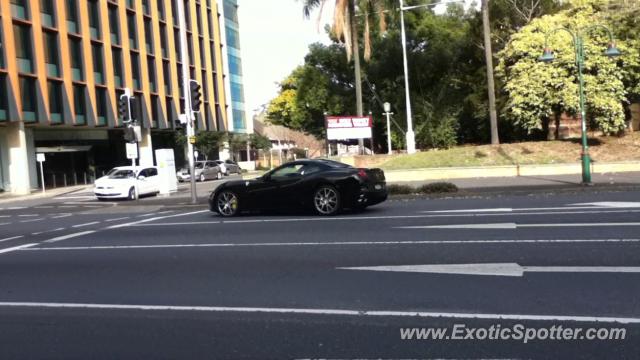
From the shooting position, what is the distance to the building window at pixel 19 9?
38.1 metres

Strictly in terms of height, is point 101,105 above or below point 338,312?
above

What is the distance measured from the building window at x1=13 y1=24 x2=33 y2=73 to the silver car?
1232cm

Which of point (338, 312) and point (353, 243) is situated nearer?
point (338, 312)

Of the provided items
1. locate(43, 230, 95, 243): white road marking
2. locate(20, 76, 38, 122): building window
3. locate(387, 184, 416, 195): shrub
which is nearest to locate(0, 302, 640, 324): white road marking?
locate(43, 230, 95, 243): white road marking

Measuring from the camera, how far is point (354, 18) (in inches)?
1222

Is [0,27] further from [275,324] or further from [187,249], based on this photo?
[275,324]

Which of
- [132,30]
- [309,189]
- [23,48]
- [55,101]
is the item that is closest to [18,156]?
[55,101]

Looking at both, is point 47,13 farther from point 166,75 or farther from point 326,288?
point 326,288

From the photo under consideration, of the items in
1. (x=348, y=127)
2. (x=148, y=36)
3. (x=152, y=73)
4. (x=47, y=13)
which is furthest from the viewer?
(x=148, y=36)

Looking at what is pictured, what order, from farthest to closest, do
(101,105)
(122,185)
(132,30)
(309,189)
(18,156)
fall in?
(132,30)
(101,105)
(18,156)
(122,185)
(309,189)

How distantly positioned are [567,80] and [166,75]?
3702 centimetres

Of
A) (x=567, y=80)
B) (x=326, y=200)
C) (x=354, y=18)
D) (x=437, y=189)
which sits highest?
(x=354, y=18)

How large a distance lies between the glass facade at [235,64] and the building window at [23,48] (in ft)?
101

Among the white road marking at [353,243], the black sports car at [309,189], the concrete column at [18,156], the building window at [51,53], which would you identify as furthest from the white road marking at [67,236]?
the building window at [51,53]
